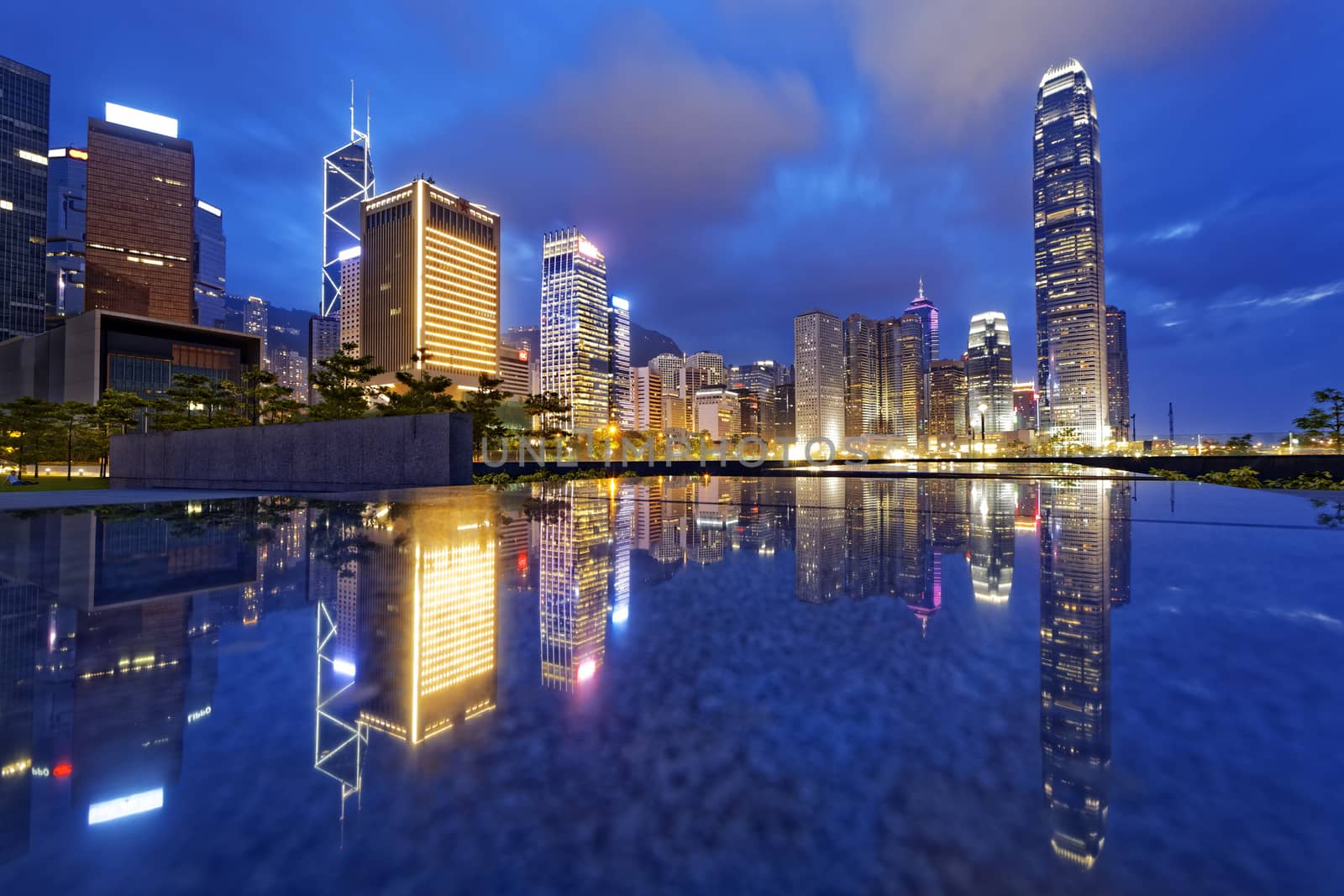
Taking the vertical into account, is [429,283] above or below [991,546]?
above

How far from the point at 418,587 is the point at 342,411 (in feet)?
76.8

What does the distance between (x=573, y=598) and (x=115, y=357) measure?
237ft

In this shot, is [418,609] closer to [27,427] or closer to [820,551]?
[820,551]

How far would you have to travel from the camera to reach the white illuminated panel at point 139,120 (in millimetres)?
114875

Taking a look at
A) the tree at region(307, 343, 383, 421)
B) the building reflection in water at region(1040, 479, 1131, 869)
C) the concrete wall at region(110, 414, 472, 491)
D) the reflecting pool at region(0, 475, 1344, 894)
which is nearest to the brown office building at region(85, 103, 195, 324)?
the concrete wall at region(110, 414, 472, 491)

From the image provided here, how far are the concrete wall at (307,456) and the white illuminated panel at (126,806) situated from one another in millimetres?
16127

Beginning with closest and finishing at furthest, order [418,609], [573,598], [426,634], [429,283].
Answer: [426,634]
[418,609]
[573,598]
[429,283]

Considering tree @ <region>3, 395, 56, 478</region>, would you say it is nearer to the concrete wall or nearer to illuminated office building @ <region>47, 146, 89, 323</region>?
the concrete wall

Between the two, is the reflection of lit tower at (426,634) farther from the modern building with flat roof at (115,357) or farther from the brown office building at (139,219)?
the brown office building at (139,219)

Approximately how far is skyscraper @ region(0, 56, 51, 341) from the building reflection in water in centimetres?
13291

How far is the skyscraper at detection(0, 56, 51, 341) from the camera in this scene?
87.6m

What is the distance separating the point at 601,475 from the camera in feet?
92.3

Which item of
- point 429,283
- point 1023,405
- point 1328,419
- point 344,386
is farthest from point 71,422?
point 1023,405

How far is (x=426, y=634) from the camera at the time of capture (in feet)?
12.1
